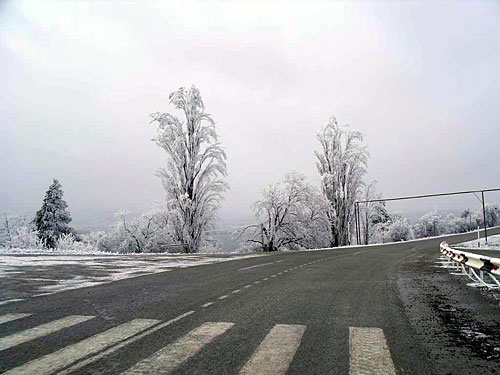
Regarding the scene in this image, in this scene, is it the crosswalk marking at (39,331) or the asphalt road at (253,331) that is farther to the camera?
the crosswalk marking at (39,331)

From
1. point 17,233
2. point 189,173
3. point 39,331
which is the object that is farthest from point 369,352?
point 17,233

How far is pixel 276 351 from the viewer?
4.52 meters

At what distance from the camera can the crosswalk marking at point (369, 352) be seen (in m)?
3.92

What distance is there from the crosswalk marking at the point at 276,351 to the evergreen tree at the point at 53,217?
45185 mm

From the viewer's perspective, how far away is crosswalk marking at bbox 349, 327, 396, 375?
154 inches

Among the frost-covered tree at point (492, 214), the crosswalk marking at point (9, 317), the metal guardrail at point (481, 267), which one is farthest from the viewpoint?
the frost-covered tree at point (492, 214)

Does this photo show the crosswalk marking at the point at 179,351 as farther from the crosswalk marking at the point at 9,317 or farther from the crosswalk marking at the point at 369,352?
the crosswalk marking at the point at 9,317

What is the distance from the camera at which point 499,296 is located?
27.1 ft

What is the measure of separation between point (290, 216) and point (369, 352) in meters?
35.7

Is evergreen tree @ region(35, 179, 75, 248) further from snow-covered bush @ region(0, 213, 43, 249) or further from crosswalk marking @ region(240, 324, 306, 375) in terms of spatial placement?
crosswalk marking @ region(240, 324, 306, 375)

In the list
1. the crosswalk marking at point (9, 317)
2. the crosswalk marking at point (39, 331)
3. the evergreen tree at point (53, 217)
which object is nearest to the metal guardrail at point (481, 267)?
the crosswalk marking at point (39, 331)

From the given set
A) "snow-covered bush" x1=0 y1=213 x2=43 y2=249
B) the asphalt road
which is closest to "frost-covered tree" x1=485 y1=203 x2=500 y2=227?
"snow-covered bush" x1=0 y1=213 x2=43 y2=249

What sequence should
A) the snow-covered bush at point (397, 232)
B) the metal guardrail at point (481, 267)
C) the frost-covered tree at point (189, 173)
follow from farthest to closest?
the snow-covered bush at point (397, 232), the frost-covered tree at point (189, 173), the metal guardrail at point (481, 267)

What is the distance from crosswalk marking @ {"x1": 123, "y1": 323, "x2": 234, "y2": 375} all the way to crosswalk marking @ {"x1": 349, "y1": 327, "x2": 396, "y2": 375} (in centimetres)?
189
